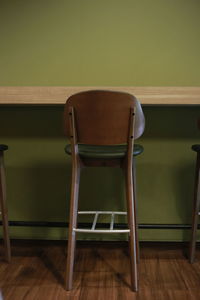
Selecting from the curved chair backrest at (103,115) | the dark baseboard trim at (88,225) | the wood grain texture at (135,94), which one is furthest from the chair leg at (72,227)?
the dark baseboard trim at (88,225)

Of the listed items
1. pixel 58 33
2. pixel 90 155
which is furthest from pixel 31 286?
pixel 58 33

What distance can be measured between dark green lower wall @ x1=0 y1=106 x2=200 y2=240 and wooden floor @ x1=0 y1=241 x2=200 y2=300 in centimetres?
12

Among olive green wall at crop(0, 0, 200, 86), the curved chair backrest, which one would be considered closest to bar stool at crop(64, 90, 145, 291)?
the curved chair backrest

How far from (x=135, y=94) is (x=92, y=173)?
2.22ft

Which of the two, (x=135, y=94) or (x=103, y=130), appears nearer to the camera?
(x=103, y=130)

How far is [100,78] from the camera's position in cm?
190

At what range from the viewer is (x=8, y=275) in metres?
1.55

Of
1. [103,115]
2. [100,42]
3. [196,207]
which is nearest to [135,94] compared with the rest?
[103,115]

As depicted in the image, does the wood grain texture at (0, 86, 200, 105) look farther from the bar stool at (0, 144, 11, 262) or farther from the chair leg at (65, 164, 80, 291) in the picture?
the chair leg at (65, 164, 80, 291)

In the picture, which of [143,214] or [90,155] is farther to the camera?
[143,214]

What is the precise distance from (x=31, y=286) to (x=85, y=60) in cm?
143

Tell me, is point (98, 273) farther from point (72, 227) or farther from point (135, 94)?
point (135, 94)

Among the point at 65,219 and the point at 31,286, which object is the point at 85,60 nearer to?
the point at 65,219

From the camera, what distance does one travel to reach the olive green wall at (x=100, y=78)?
6.13ft
